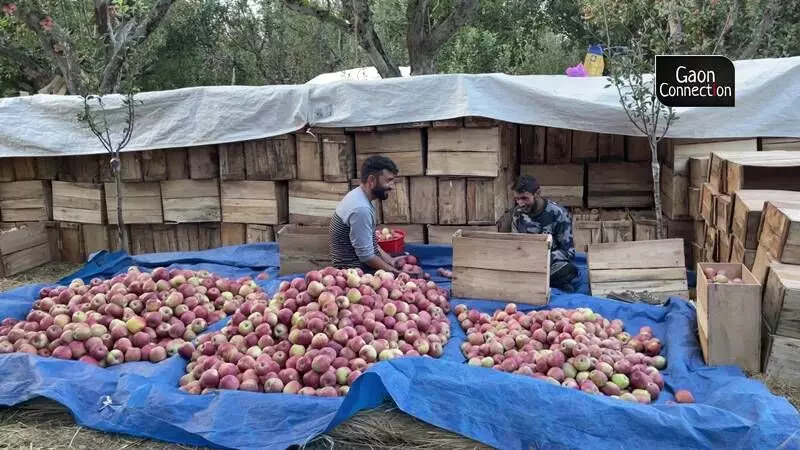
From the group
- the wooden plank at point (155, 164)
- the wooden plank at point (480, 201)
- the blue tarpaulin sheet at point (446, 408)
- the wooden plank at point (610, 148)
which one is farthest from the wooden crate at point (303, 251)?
the wooden plank at point (610, 148)

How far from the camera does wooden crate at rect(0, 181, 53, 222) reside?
7828mm

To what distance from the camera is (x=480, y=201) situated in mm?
6453

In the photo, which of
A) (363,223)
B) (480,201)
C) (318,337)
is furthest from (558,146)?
(318,337)

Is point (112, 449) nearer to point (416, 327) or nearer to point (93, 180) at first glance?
point (416, 327)

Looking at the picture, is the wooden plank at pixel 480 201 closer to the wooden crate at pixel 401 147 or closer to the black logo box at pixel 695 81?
the wooden crate at pixel 401 147

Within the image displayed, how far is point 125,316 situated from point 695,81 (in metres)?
4.90

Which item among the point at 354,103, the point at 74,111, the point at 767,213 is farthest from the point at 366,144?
the point at 767,213

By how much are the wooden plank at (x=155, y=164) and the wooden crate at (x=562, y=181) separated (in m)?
3.91

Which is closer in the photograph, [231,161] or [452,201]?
[452,201]

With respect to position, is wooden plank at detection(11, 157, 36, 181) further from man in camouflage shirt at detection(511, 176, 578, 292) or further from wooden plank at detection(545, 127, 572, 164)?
wooden plank at detection(545, 127, 572, 164)

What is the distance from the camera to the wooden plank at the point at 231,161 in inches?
279

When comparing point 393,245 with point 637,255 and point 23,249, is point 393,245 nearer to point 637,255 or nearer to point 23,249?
point 637,255

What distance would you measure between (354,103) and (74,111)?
3.10 metres

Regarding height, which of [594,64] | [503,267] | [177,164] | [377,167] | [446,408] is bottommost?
[446,408]
